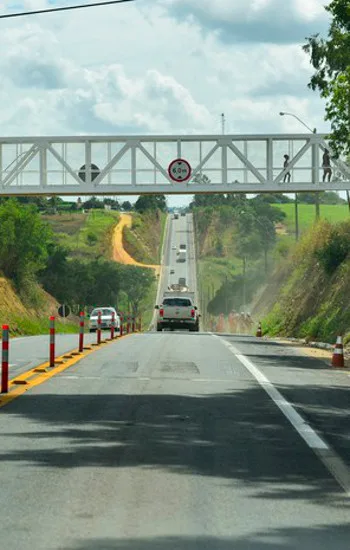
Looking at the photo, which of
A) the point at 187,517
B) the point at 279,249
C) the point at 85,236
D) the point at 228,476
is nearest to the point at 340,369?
the point at 228,476

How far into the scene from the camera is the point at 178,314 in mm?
59125

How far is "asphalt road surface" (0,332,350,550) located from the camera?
7758 millimetres

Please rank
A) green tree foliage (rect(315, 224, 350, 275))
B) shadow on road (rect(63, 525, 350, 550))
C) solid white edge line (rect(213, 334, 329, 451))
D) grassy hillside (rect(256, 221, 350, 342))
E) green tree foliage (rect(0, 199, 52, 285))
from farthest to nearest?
green tree foliage (rect(0, 199, 52, 285)) → green tree foliage (rect(315, 224, 350, 275)) → grassy hillside (rect(256, 221, 350, 342)) → solid white edge line (rect(213, 334, 329, 451)) → shadow on road (rect(63, 525, 350, 550))

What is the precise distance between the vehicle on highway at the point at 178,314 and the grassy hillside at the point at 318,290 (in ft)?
17.3

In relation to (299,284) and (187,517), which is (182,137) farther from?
(187,517)

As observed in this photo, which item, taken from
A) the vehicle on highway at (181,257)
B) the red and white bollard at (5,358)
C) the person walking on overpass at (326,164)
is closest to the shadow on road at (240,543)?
the red and white bollard at (5,358)

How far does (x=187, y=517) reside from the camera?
8.34 metres

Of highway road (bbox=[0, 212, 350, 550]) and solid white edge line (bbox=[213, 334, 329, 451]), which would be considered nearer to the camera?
highway road (bbox=[0, 212, 350, 550])

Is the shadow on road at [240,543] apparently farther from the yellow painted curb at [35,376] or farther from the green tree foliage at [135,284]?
the green tree foliage at [135,284]

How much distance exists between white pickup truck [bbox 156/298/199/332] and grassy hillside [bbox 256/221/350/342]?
17.3ft

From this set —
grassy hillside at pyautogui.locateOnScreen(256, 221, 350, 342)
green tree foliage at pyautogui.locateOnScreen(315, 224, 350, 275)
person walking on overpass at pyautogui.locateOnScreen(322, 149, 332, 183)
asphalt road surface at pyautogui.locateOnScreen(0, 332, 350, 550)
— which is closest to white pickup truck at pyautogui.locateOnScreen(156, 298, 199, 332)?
grassy hillside at pyautogui.locateOnScreen(256, 221, 350, 342)

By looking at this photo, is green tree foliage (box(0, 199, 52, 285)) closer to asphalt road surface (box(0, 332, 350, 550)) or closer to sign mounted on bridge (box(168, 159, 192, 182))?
sign mounted on bridge (box(168, 159, 192, 182))

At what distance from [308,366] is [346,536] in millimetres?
18671

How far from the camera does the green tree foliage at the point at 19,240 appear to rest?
3275 inches
